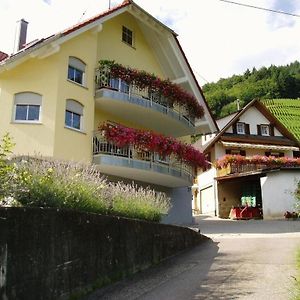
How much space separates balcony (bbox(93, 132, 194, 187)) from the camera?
1852cm

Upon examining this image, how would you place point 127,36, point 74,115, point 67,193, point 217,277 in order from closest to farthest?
point 67,193
point 217,277
point 74,115
point 127,36

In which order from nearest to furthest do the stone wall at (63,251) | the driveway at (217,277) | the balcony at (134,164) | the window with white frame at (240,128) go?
the stone wall at (63,251) → the driveway at (217,277) → the balcony at (134,164) → the window with white frame at (240,128)

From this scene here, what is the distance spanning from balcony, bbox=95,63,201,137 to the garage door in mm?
16076

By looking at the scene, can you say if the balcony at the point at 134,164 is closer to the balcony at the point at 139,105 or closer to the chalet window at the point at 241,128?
the balcony at the point at 139,105

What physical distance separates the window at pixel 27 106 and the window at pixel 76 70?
Result: 5.85ft

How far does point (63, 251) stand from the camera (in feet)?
24.7

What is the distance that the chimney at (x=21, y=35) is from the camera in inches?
872

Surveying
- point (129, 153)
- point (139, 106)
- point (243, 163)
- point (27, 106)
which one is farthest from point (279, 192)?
point (27, 106)

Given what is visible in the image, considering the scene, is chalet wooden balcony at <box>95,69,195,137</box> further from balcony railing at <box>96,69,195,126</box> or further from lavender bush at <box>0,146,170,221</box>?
lavender bush at <box>0,146,170,221</box>

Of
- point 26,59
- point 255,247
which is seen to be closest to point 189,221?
point 255,247

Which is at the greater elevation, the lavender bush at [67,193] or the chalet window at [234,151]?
the chalet window at [234,151]

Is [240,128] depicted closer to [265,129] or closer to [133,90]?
[265,129]

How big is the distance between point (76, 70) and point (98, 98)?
1496 mm

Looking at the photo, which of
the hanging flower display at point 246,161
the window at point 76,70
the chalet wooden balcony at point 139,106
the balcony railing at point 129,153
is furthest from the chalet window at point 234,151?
the window at point 76,70
